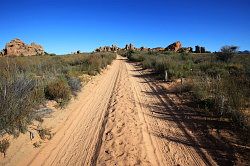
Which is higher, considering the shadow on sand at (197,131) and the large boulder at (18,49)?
the large boulder at (18,49)

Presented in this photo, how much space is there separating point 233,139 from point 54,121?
5997 millimetres

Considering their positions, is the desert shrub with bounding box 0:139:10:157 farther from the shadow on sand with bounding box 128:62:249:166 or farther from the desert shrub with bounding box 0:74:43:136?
the shadow on sand with bounding box 128:62:249:166

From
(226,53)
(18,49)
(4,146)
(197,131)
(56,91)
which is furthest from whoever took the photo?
(18,49)

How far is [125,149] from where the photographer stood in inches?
246

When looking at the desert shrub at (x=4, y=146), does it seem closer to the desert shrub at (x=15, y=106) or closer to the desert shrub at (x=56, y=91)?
the desert shrub at (x=15, y=106)

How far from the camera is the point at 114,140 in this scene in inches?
267

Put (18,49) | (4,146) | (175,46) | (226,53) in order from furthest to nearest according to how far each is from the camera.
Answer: (175,46), (18,49), (226,53), (4,146)

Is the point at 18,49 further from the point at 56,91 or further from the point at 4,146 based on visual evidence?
the point at 4,146

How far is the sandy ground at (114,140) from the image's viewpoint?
18.9 ft

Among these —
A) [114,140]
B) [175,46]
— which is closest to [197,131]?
[114,140]

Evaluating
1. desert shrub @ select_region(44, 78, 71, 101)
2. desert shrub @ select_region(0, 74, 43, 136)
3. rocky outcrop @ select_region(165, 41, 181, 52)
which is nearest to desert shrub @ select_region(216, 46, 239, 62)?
desert shrub @ select_region(44, 78, 71, 101)

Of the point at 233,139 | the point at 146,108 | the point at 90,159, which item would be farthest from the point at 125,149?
the point at 146,108

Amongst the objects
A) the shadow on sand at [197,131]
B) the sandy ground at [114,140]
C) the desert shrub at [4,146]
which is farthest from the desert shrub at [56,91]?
the desert shrub at [4,146]

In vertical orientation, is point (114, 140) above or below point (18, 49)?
below
